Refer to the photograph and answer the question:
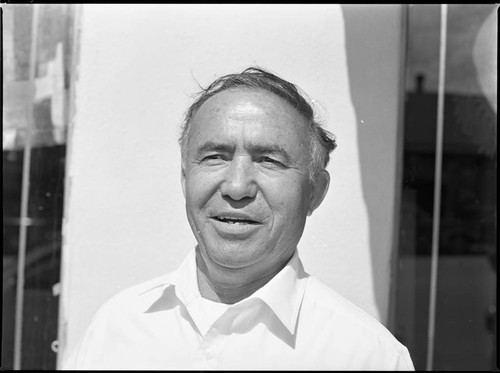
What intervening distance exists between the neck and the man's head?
0.02 meters

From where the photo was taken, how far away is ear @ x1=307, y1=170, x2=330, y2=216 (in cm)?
223

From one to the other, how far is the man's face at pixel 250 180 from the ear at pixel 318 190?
0.25ft

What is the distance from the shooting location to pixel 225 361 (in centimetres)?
210

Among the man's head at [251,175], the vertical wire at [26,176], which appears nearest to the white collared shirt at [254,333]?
the man's head at [251,175]

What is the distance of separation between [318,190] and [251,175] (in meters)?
0.34

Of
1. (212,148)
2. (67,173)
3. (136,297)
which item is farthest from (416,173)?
(67,173)

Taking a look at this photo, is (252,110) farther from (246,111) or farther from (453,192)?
(453,192)

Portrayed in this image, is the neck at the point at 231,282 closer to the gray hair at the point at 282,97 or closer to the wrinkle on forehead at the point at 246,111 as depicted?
the gray hair at the point at 282,97

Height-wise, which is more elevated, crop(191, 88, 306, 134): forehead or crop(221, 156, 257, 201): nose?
crop(191, 88, 306, 134): forehead

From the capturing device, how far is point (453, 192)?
2.50 metres

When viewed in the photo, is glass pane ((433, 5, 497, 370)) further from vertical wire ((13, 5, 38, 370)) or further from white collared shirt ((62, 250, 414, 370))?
vertical wire ((13, 5, 38, 370))

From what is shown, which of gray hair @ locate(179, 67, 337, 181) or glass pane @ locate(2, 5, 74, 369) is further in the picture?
glass pane @ locate(2, 5, 74, 369)

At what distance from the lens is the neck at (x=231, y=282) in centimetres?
213

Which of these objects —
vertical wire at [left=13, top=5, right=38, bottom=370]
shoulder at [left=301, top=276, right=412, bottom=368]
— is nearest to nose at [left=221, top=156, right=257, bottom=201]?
shoulder at [left=301, top=276, right=412, bottom=368]
